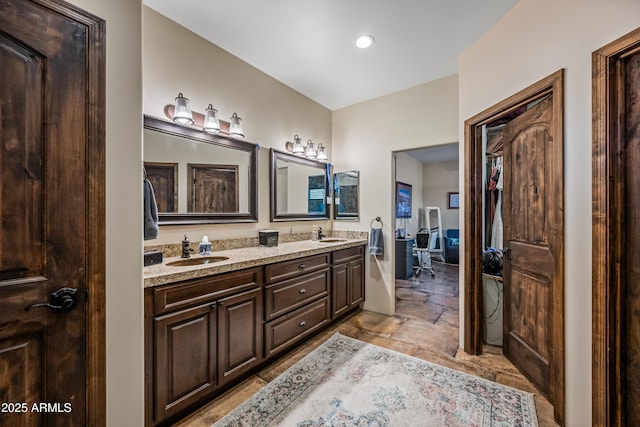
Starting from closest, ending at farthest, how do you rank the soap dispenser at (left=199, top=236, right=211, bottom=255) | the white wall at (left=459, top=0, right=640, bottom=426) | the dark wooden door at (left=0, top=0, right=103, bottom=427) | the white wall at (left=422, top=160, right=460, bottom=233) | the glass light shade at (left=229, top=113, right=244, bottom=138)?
the dark wooden door at (left=0, top=0, right=103, bottom=427), the white wall at (left=459, top=0, right=640, bottom=426), the soap dispenser at (left=199, top=236, right=211, bottom=255), the glass light shade at (left=229, top=113, right=244, bottom=138), the white wall at (left=422, top=160, right=460, bottom=233)

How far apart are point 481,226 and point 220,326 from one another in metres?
2.31

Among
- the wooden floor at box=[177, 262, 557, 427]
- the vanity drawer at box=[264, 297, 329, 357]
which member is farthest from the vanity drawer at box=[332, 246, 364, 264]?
the wooden floor at box=[177, 262, 557, 427]

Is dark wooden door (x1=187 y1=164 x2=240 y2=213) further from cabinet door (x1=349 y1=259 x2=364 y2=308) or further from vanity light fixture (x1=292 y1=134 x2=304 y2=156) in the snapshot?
cabinet door (x1=349 y1=259 x2=364 y2=308)

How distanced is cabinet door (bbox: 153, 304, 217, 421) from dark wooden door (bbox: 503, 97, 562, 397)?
2.26 m

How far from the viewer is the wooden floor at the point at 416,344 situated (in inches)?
68.8

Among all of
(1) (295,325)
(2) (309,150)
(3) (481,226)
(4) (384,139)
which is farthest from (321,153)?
(1) (295,325)

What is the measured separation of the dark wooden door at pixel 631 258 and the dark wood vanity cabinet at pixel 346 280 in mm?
2062

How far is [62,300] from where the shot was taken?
3.39 feet

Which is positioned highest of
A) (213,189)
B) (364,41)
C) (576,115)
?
(364,41)

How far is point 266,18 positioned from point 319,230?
2.25 metres

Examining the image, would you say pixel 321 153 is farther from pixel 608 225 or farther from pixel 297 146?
pixel 608 225

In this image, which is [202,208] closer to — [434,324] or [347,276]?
[347,276]

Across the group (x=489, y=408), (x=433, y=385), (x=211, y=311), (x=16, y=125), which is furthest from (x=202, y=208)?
(x=489, y=408)

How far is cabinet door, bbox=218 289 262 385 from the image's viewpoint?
1762 millimetres
